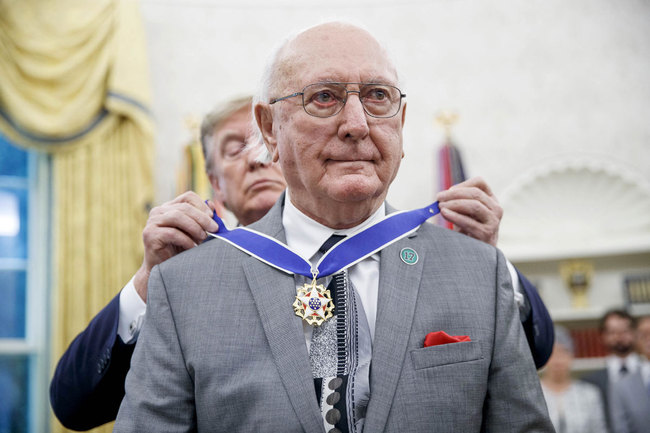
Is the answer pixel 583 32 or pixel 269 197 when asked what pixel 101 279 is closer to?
pixel 269 197

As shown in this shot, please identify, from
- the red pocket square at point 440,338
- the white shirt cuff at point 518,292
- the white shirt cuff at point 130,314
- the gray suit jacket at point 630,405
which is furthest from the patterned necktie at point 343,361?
the gray suit jacket at point 630,405

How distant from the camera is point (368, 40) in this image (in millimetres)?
1364

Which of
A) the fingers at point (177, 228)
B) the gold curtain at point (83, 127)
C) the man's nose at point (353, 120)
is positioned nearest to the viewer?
the man's nose at point (353, 120)

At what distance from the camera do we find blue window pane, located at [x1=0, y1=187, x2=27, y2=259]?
16.1 ft

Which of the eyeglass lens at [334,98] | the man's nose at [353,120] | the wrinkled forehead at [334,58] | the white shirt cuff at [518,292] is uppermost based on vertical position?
the wrinkled forehead at [334,58]

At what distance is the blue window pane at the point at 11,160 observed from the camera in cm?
498

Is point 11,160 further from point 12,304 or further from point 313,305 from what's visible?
point 313,305

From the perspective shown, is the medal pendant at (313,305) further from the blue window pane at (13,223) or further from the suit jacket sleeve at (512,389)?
the blue window pane at (13,223)

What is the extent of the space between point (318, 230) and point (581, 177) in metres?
4.18

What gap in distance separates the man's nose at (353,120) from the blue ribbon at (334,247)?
0.20m

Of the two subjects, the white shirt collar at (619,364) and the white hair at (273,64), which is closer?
the white hair at (273,64)

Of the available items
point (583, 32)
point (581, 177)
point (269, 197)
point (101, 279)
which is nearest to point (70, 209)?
point (101, 279)

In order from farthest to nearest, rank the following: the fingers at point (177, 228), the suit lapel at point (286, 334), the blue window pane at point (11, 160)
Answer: the blue window pane at point (11, 160) < the fingers at point (177, 228) < the suit lapel at point (286, 334)

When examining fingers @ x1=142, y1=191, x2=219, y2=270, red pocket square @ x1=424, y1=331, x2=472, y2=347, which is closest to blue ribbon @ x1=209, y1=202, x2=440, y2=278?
fingers @ x1=142, y1=191, x2=219, y2=270
